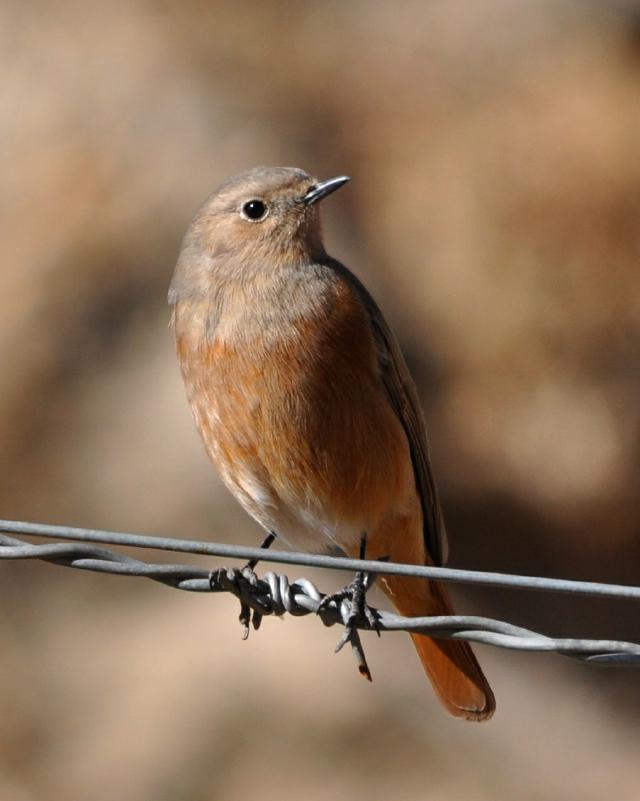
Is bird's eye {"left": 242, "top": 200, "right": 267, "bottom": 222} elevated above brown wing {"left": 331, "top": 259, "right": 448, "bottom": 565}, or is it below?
above

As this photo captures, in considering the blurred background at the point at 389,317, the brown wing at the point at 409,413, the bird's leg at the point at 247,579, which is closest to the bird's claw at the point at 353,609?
the bird's leg at the point at 247,579

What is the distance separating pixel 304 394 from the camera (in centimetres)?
459

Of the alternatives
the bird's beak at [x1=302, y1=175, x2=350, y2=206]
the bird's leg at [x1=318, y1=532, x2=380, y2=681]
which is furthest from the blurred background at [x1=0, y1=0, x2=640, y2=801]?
the bird's leg at [x1=318, y1=532, x2=380, y2=681]

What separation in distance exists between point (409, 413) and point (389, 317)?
2914 mm

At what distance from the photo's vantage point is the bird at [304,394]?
4.63 metres

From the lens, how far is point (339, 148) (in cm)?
837

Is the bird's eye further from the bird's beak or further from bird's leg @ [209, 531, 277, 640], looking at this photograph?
bird's leg @ [209, 531, 277, 640]

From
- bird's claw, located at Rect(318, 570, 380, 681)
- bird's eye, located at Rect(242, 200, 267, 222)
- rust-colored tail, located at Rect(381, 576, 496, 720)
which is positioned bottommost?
rust-colored tail, located at Rect(381, 576, 496, 720)

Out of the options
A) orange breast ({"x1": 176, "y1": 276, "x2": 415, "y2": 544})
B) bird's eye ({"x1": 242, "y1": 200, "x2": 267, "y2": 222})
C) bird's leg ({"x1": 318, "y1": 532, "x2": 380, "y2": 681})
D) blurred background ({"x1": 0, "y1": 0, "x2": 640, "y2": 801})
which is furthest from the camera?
blurred background ({"x1": 0, "y1": 0, "x2": 640, "y2": 801})

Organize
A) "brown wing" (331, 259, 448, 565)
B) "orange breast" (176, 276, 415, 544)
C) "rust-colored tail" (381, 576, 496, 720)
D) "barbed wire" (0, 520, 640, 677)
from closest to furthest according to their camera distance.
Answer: "barbed wire" (0, 520, 640, 677)
"orange breast" (176, 276, 415, 544)
"rust-colored tail" (381, 576, 496, 720)
"brown wing" (331, 259, 448, 565)

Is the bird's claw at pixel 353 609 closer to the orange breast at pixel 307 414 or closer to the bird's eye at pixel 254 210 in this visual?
the orange breast at pixel 307 414

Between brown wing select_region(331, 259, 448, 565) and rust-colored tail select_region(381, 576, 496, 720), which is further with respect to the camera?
brown wing select_region(331, 259, 448, 565)

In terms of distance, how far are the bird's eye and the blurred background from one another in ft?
9.53

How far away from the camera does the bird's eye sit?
511 centimetres
